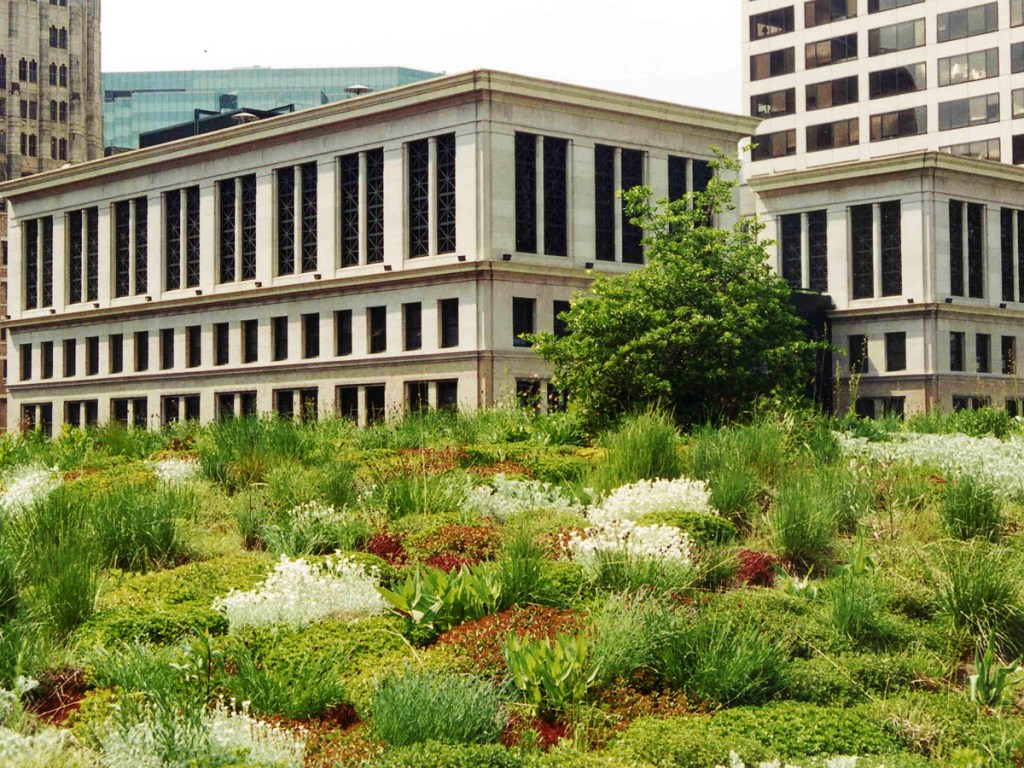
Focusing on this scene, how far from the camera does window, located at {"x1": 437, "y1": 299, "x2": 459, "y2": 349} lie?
5556 cm

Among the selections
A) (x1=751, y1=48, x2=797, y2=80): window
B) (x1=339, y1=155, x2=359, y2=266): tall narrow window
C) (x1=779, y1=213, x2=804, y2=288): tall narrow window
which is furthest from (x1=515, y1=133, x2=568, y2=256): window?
(x1=751, y1=48, x2=797, y2=80): window

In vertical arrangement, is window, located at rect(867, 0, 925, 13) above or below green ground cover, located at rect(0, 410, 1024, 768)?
above

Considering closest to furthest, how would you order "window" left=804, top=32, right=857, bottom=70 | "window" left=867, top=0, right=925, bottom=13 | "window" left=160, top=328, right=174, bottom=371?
"window" left=160, top=328, right=174, bottom=371
"window" left=867, top=0, right=925, bottom=13
"window" left=804, top=32, right=857, bottom=70

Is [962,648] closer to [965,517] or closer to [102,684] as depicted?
[965,517]

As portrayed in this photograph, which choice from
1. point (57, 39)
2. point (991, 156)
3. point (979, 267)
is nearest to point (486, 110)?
point (979, 267)

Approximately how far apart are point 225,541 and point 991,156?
72068 mm

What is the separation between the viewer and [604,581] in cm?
1330

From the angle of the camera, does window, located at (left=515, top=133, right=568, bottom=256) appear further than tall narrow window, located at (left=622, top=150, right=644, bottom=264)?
No

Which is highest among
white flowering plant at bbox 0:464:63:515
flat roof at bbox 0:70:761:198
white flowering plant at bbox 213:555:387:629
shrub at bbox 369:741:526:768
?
flat roof at bbox 0:70:761:198

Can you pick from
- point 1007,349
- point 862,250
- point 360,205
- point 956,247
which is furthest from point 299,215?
point 1007,349

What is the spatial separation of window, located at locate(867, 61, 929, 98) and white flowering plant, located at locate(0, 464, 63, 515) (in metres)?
69.2

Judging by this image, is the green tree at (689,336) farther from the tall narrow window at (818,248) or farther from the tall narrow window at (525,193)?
the tall narrow window at (818,248)

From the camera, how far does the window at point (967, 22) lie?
7912cm

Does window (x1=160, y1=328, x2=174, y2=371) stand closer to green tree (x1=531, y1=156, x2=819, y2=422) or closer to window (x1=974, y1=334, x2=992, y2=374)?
window (x1=974, y1=334, x2=992, y2=374)
